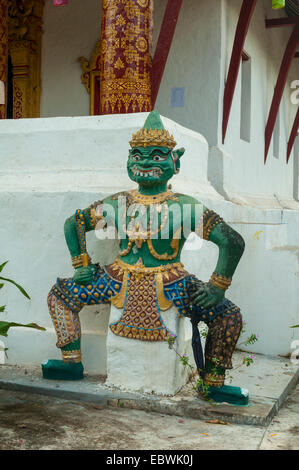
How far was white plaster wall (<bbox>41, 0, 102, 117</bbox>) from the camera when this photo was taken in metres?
7.48

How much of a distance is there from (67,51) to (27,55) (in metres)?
0.55

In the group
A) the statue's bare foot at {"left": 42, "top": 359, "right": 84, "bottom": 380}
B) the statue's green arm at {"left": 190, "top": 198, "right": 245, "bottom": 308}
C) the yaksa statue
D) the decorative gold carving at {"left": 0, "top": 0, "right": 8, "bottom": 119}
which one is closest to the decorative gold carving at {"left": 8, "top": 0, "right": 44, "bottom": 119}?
the decorative gold carving at {"left": 0, "top": 0, "right": 8, "bottom": 119}

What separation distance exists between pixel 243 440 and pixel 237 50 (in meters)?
4.97

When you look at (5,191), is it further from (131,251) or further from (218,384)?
(218,384)

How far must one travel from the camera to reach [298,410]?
353 centimetres

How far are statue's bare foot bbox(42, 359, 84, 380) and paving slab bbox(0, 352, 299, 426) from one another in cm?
4

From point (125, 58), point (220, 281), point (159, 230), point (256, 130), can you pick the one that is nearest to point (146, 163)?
point (159, 230)

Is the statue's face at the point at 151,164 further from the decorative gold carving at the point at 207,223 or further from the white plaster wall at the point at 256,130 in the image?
the white plaster wall at the point at 256,130

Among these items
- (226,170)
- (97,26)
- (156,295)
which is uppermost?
(97,26)

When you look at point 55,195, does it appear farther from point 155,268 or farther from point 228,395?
point 228,395

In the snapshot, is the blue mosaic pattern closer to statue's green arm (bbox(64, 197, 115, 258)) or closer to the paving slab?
statue's green arm (bbox(64, 197, 115, 258))

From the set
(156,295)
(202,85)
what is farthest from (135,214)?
(202,85)

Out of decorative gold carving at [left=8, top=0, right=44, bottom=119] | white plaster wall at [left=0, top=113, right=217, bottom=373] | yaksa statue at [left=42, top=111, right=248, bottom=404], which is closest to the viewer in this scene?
yaksa statue at [left=42, top=111, right=248, bottom=404]

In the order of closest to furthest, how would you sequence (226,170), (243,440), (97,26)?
(243,440), (226,170), (97,26)
